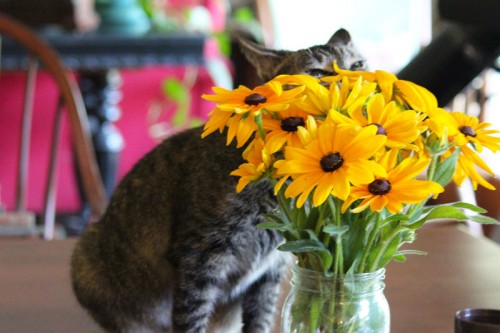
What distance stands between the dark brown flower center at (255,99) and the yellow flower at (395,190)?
0.10 meters

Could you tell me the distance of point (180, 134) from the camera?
3.22 feet

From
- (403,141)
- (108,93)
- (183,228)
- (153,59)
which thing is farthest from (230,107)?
(108,93)

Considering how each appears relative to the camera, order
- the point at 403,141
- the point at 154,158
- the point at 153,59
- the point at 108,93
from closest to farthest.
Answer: the point at 403,141, the point at 154,158, the point at 153,59, the point at 108,93

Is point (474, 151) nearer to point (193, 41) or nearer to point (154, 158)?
point (154, 158)

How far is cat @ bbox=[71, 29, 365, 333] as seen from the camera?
0.82 meters

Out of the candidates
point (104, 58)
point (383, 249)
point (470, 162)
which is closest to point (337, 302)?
point (383, 249)

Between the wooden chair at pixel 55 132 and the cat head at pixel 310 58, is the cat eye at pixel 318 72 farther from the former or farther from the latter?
the wooden chair at pixel 55 132

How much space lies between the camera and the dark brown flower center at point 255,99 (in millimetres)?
591

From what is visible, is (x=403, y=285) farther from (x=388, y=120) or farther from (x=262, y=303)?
(x=388, y=120)

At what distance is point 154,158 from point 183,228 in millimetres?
138

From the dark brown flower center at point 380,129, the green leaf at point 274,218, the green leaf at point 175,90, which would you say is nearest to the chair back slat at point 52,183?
the green leaf at point 274,218

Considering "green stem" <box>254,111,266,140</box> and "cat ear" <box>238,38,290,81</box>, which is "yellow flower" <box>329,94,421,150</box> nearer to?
"green stem" <box>254,111,266,140</box>

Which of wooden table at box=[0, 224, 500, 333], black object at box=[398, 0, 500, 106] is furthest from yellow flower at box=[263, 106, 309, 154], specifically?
wooden table at box=[0, 224, 500, 333]

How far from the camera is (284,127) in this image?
60 cm
